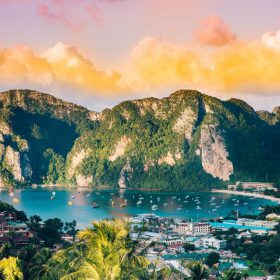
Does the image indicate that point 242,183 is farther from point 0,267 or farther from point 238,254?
point 0,267

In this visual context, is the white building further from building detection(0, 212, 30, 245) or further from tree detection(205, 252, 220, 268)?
building detection(0, 212, 30, 245)

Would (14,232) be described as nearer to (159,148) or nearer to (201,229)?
(201,229)

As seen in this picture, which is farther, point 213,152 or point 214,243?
point 213,152

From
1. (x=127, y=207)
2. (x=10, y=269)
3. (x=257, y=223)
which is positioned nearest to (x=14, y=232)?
(x=10, y=269)

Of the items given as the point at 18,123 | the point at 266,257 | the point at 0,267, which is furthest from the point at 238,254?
the point at 18,123

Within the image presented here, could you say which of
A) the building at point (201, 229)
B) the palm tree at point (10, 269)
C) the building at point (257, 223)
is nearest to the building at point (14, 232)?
the palm tree at point (10, 269)

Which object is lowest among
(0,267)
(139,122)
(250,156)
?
(0,267)

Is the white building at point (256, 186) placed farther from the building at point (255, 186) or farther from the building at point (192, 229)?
the building at point (192, 229)
